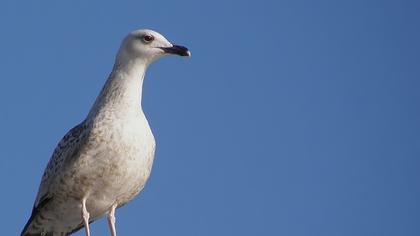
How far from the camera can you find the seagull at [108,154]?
16.4 metres

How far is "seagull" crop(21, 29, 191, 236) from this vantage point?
1644 centimetres

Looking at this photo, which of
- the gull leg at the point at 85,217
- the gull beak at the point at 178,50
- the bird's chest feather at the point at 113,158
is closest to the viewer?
the bird's chest feather at the point at 113,158

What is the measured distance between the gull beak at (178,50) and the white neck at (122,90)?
518 millimetres

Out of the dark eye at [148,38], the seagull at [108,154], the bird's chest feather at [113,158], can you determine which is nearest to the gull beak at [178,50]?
the seagull at [108,154]

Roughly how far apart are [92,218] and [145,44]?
321 centimetres

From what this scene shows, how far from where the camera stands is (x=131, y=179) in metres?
16.7

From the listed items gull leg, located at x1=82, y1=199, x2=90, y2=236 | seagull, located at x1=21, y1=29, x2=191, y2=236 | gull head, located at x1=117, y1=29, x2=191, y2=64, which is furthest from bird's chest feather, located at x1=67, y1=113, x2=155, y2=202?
gull head, located at x1=117, y1=29, x2=191, y2=64

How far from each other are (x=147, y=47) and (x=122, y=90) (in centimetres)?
91

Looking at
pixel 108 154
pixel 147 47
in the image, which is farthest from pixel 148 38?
pixel 108 154

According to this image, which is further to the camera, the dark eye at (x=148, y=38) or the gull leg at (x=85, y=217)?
the dark eye at (x=148, y=38)

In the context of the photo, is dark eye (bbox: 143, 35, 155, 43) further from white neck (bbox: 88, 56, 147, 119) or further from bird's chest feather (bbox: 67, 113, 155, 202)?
bird's chest feather (bbox: 67, 113, 155, 202)

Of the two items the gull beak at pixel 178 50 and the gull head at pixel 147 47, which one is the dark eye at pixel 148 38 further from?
the gull beak at pixel 178 50

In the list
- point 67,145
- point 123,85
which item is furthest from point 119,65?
point 67,145

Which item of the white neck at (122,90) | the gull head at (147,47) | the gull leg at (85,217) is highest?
the gull head at (147,47)
